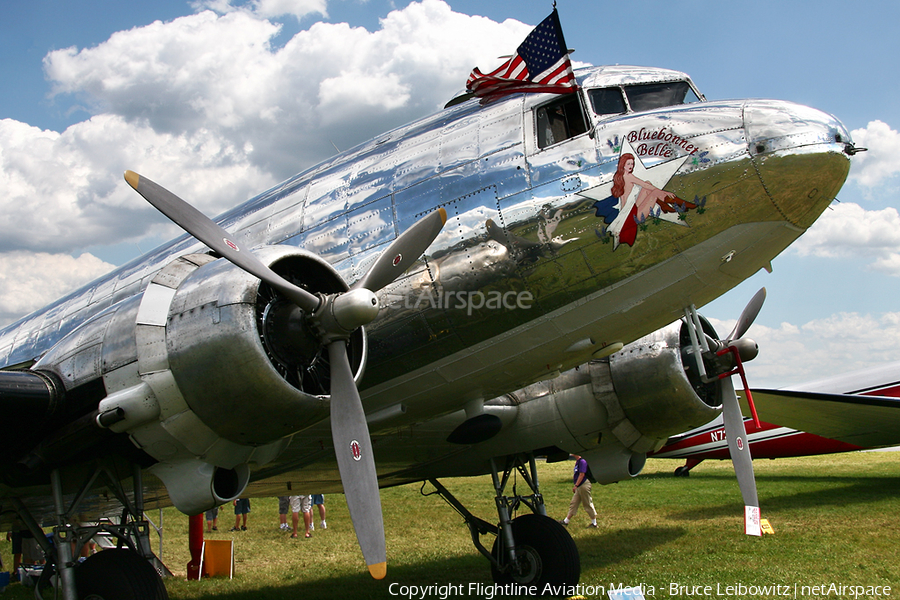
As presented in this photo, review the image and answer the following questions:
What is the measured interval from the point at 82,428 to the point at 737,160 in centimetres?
534

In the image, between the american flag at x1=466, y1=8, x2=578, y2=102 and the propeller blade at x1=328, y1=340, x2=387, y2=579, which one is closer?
the propeller blade at x1=328, y1=340, x2=387, y2=579

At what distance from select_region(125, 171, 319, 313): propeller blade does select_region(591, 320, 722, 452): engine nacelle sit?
4.69 m

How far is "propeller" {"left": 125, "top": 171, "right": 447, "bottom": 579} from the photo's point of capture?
4590mm

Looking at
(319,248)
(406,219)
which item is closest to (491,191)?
(406,219)

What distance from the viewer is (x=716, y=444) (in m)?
19.9

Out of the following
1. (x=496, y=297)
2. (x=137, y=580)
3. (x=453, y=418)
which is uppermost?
(x=496, y=297)

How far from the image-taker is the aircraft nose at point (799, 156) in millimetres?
4805

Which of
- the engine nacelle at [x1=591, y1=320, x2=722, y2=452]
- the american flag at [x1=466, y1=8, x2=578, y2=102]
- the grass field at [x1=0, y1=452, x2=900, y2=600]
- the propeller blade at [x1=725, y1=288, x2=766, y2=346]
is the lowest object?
the grass field at [x1=0, y1=452, x2=900, y2=600]

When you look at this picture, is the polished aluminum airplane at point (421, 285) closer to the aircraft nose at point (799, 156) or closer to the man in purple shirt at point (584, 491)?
the aircraft nose at point (799, 156)

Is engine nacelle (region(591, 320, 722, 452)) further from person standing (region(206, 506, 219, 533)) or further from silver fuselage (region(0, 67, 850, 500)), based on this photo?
person standing (region(206, 506, 219, 533))

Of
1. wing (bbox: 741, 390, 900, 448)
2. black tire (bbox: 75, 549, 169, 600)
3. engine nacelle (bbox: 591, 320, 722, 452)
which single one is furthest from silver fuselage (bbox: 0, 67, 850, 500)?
wing (bbox: 741, 390, 900, 448)

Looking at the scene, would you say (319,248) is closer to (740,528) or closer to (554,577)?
(554,577)

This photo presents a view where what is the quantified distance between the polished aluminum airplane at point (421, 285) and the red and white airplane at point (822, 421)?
360 inches

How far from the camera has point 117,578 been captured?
5203 millimetres
